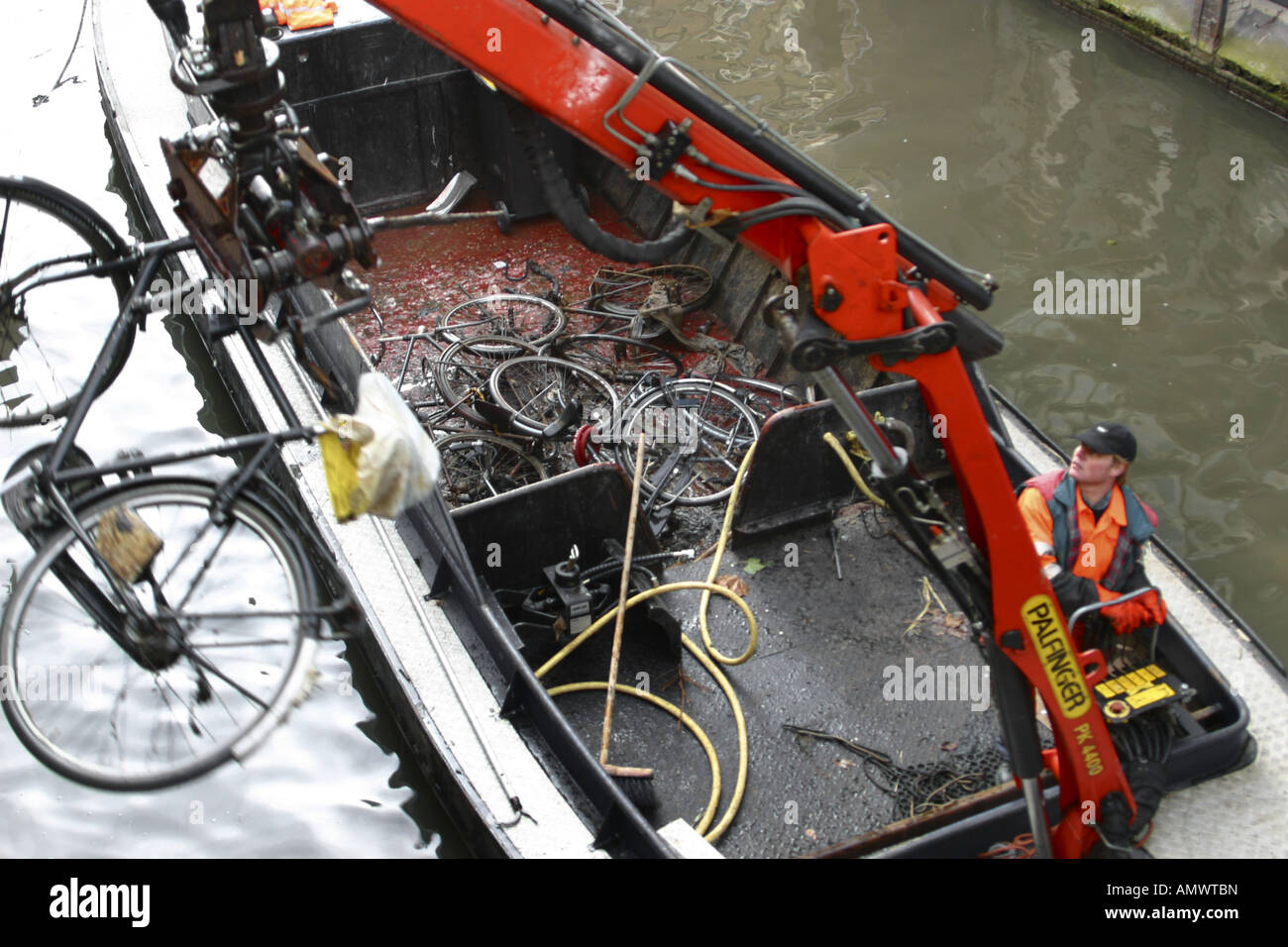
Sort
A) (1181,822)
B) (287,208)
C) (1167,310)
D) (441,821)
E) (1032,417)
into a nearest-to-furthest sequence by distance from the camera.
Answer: (287,208) < (1181,822) < (441,821) < (1032,417) < (1167,310)

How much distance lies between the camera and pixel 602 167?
855cm

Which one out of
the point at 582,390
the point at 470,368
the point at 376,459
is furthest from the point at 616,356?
the point at 376,459

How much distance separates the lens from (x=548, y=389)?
645 centimetres

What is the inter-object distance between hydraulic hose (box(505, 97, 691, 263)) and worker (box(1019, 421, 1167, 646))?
189 cm

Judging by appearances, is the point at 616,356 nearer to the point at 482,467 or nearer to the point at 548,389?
the point at 548,389

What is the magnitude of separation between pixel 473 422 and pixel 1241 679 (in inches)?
150

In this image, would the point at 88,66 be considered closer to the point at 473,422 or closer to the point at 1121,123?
the point at 473,422

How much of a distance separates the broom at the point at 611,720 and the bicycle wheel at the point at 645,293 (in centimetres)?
208

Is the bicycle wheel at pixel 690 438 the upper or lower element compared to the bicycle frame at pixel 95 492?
lower

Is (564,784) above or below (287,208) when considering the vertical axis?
below

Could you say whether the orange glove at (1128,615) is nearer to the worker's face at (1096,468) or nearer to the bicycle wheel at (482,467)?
the worker's face at (1096,468)

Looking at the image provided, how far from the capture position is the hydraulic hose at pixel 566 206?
10.8ft

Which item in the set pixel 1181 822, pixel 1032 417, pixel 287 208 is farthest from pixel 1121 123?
pixel 287 208

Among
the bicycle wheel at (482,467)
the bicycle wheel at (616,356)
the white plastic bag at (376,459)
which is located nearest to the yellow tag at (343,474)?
the white plastic bag at (376,459)
